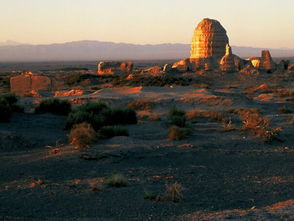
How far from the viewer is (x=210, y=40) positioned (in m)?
50.2

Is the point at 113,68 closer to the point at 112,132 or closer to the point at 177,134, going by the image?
the point at 112,132

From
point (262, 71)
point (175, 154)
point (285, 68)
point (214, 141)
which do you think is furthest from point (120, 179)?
point (285, 68)

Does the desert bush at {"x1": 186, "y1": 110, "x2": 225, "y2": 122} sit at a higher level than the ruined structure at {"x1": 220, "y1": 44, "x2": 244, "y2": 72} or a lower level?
lower

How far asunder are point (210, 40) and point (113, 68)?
38.0 ft

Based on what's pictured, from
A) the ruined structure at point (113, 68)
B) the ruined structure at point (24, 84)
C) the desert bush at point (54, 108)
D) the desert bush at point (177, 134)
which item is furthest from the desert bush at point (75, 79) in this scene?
the desert bush at point (177, 134)

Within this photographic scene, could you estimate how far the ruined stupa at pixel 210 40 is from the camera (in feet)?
165

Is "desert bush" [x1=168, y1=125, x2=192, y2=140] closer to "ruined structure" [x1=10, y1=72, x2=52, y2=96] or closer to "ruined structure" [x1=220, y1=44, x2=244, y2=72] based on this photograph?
"ruined structure" [x1=10, y1=72, x2=52, y2=96]

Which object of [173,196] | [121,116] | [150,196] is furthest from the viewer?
[121,116]

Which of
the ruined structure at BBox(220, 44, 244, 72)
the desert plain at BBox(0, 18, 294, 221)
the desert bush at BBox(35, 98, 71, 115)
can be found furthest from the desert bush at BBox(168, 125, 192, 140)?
the ruined structure at BBox(220, 44, 244, 72)

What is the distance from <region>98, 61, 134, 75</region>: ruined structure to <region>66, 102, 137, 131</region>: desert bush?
103 feet

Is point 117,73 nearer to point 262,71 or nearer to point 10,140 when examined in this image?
point 262,71

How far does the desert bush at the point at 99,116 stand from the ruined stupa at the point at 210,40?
1433 inches

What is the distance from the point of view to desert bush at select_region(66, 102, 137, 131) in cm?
1325

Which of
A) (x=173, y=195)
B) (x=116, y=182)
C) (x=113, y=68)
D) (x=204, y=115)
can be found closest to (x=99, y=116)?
(x=204, y=115)
